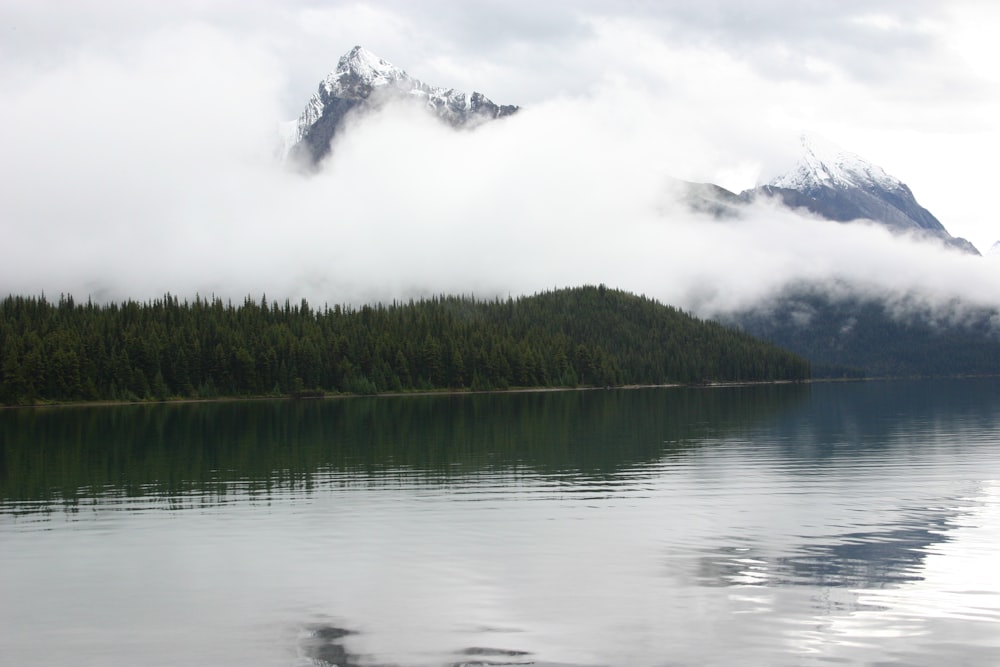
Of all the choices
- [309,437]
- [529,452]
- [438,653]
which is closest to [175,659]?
[438,653]

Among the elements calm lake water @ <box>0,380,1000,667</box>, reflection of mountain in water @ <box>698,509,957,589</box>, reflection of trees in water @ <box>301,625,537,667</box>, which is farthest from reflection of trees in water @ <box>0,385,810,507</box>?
reflection of trees in water @ <box>301,625,537,667</box>

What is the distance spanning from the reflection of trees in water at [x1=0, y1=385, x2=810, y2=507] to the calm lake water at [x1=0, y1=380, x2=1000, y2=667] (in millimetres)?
651

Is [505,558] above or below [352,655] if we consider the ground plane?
above

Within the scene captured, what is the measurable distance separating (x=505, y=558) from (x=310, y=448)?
50707mm

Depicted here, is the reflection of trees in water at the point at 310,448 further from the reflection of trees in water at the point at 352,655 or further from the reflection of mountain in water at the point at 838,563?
the reflection of trees in water at the point at 352,655

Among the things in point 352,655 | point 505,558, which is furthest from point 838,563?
point 352,655

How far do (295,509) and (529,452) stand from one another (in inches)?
1207

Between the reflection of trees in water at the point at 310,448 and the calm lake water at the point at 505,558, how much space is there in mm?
651

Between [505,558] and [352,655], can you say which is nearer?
[352,655]

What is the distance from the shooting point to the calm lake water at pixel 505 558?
2455cm

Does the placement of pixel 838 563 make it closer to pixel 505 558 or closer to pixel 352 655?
pixel 505 558

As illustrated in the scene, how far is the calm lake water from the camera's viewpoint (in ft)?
80.5

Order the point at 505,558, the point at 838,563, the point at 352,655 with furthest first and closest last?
the point at 505,558 < the point at 838,563 < the point at 352,655

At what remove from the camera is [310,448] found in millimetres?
82875
